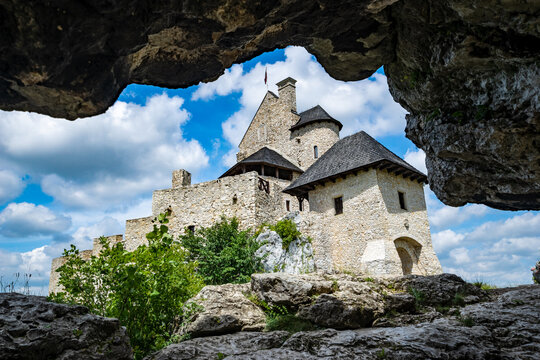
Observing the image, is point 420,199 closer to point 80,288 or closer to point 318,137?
point 318,137

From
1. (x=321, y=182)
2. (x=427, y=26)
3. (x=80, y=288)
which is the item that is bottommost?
(x=80, y=288)

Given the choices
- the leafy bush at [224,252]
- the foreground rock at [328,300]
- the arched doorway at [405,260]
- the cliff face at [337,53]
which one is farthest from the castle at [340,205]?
the cliff face at [337,53]

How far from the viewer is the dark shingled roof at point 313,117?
84.7 feet

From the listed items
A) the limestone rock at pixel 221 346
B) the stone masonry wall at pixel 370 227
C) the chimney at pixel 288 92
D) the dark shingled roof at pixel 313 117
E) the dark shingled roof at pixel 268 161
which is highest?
the chimney at pixel 288 92

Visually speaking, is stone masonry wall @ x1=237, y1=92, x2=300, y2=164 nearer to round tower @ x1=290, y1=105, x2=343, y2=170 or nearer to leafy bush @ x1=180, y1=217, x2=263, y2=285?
round tower @ x1=290, y1=105, x2=343, y2=170

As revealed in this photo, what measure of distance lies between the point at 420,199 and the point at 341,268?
5.36 meters

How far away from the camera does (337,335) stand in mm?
5188

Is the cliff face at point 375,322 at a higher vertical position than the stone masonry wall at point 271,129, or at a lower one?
lower

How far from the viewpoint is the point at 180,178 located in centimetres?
2292

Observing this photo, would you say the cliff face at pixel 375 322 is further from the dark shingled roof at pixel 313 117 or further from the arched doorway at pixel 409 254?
the dark shingled roof at pixel 313 117

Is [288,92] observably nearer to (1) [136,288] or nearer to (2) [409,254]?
(2) [409,254]

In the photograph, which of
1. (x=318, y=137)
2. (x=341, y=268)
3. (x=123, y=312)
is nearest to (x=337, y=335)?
(x=123, y=312)

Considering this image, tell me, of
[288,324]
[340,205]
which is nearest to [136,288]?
[288,324]

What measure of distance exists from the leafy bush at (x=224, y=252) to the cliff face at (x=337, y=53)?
12302mm
